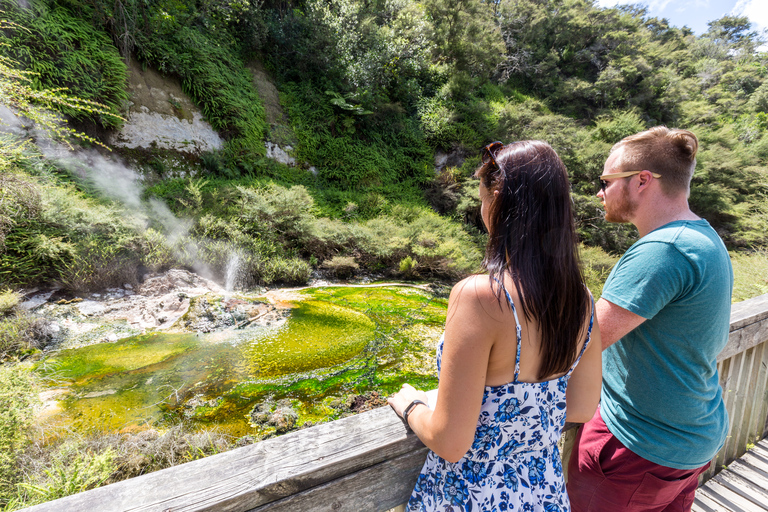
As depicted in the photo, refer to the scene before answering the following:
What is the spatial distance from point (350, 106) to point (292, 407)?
1149 cm

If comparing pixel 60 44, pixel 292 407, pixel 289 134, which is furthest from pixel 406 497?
pixel 289 134

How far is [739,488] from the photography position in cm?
183

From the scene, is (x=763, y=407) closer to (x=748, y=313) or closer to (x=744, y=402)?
(x=744, y=402)

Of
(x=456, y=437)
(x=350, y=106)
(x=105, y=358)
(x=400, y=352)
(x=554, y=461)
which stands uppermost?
(x=350, y=106)

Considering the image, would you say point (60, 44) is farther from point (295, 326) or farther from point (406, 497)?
point (406, 497)

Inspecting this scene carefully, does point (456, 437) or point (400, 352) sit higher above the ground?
point (456, 437)

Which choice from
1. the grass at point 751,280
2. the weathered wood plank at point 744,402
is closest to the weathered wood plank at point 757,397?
the weathered wood plank at point 744,402

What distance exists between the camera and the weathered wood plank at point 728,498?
67.6 inches

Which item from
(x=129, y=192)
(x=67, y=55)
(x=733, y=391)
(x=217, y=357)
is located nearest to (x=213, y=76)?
(x=67, y=55)

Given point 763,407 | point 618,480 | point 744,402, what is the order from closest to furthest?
1. point 618,480
2. point 744,402
3. point 763,407

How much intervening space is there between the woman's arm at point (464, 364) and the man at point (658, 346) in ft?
1.82

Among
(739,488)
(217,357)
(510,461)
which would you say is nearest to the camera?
(510,461)

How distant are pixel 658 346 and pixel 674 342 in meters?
0.05

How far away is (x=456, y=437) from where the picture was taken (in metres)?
0.74
